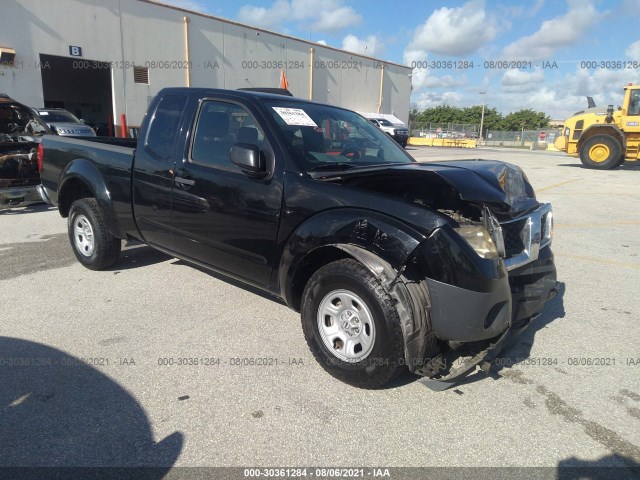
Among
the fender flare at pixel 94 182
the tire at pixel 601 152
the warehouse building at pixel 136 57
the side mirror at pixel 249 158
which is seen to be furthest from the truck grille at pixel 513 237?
the warehouse building at pixel 136 57

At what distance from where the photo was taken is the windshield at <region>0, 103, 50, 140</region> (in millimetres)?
9070

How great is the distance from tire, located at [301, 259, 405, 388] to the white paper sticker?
1.28m

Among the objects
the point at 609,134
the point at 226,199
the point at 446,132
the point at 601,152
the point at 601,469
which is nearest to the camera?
the point at 601,469

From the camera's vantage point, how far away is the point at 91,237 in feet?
16.4

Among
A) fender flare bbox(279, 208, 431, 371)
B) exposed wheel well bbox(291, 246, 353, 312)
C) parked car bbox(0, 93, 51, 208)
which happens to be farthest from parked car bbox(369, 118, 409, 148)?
fender flare bbox(279, 208, 431, 371)

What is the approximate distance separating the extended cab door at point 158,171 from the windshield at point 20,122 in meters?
6.36

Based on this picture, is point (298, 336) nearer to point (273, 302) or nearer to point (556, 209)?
point (273, 302)

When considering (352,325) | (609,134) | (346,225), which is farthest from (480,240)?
(609,134)

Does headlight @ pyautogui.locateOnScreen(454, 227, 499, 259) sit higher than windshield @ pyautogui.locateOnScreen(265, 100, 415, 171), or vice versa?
windshield @ pyautogui.locateOnScreen(265, 100, 415, 171)

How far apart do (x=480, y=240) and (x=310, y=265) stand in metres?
1.14

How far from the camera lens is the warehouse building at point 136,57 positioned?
18.8m

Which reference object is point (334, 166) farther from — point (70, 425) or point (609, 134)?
point (609, 134)

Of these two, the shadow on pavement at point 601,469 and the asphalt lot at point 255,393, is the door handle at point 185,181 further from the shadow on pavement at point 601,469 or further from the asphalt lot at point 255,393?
the shadow on pavement at point 601,469

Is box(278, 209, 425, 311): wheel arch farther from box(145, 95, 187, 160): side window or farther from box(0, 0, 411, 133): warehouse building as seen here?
box(0, 0, 411, 133): warehouse building
